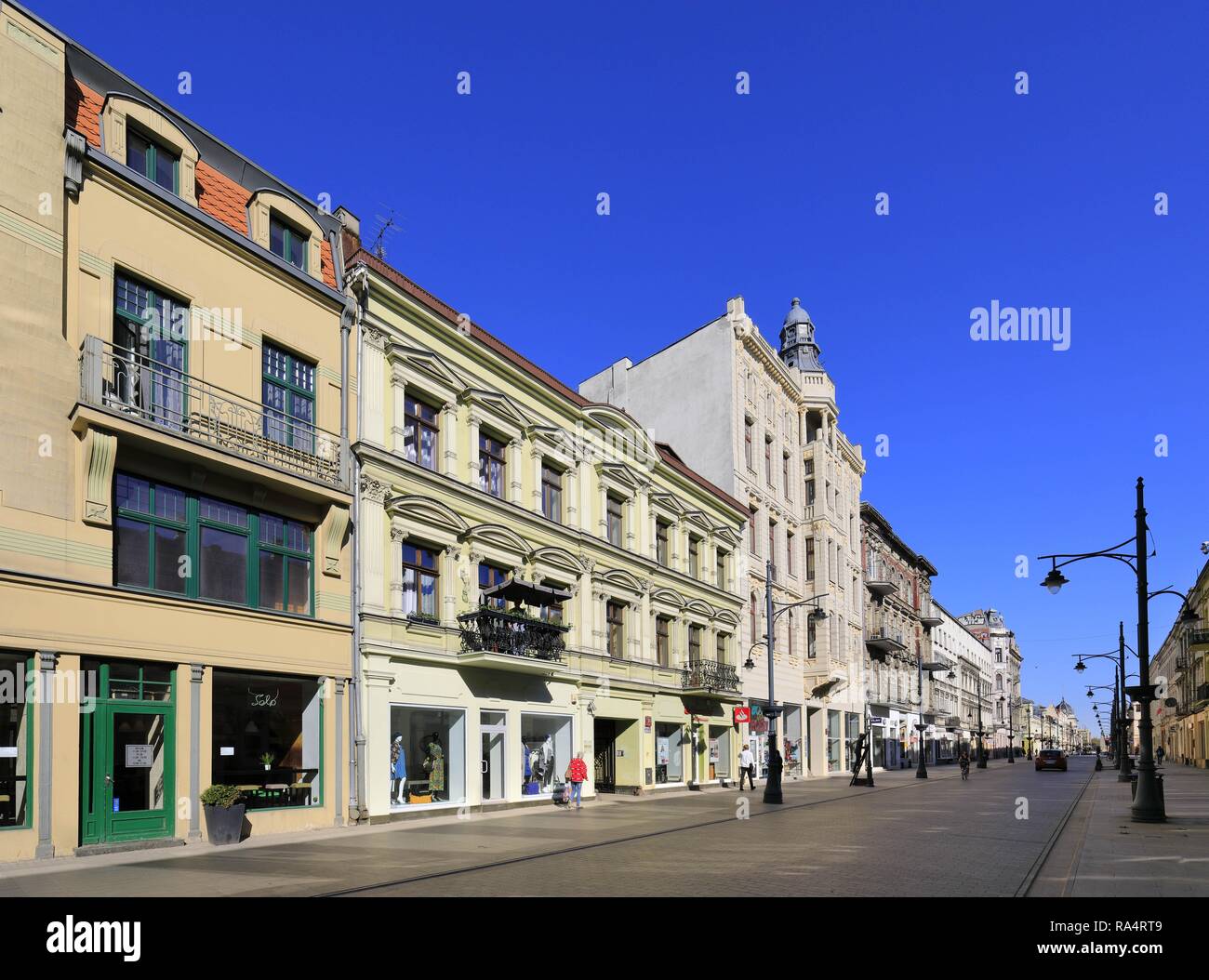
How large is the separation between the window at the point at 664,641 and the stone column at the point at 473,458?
12.6 m

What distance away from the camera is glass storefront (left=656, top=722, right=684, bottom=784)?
122 ft

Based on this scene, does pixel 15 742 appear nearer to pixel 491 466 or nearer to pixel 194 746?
pixel 194 746

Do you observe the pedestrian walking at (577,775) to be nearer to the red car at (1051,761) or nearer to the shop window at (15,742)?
the shop window at (15,742)

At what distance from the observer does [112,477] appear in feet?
57.9

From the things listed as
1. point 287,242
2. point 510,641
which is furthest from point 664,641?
point 287,242

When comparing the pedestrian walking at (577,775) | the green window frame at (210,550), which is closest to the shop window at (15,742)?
the green window frame at (210,550)

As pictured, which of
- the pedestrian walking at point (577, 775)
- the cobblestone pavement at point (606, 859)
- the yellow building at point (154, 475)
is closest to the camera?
the cobblestone pavement at point (606, 859)

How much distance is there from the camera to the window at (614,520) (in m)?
35.3

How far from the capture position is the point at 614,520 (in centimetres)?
3569

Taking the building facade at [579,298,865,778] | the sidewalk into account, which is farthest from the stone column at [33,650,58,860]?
the building facade at [579,298,865,778]

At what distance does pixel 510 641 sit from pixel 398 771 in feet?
15.0

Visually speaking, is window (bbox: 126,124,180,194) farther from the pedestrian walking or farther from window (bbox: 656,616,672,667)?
window (bbox: 656,616,672,667)

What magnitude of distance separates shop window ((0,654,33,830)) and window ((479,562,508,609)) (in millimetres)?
12402
